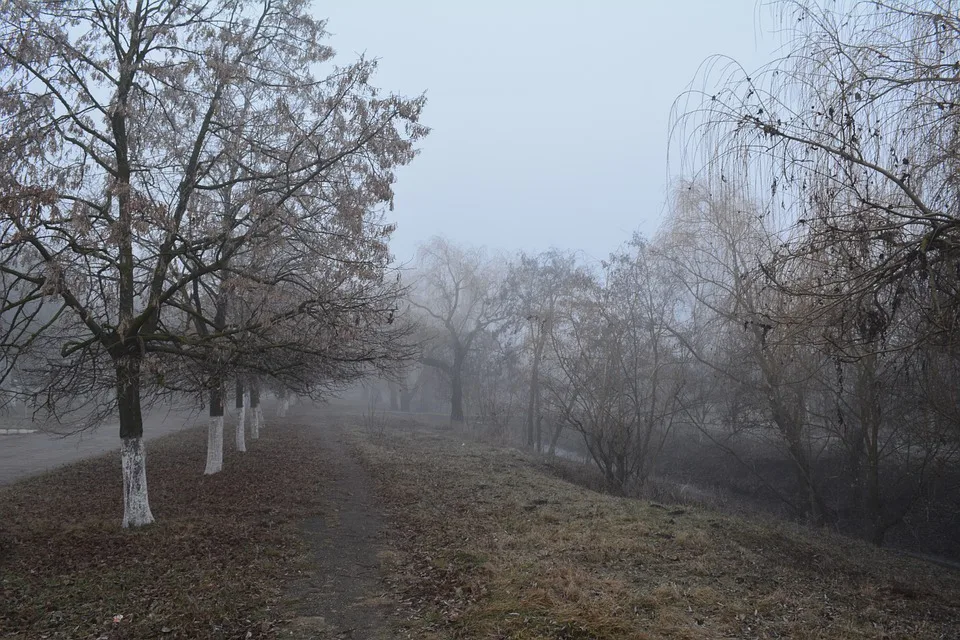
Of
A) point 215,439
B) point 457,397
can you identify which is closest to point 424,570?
point 215,439

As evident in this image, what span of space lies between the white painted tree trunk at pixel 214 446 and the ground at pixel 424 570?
950mm

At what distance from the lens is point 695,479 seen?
82.7ft

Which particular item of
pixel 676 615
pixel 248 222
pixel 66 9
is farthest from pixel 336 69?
pixel 676 615

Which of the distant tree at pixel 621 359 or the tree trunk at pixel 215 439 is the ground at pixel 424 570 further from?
the distant tree at pixel 621 359

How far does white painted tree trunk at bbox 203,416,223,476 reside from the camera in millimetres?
15117

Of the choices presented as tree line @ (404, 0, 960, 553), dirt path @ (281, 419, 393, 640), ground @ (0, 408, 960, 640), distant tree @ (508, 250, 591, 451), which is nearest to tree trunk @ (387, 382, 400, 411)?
tree line @ (404, 0, 960, 553)

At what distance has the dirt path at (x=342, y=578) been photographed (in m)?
6.20

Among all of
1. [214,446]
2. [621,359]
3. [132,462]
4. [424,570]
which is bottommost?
[424,570]

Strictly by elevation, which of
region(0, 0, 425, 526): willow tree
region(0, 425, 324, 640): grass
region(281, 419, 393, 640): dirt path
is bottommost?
region(281, 419, 393, 640): dirt path

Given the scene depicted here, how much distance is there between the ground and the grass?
0.03 m

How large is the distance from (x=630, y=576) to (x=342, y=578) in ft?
11.7

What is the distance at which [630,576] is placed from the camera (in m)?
7.59

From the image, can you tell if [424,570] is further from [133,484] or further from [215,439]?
[215,439]

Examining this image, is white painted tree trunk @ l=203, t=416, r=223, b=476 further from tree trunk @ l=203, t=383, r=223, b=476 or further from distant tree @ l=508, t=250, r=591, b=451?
distant tree @ l=508, t=250, r=591, b=451
